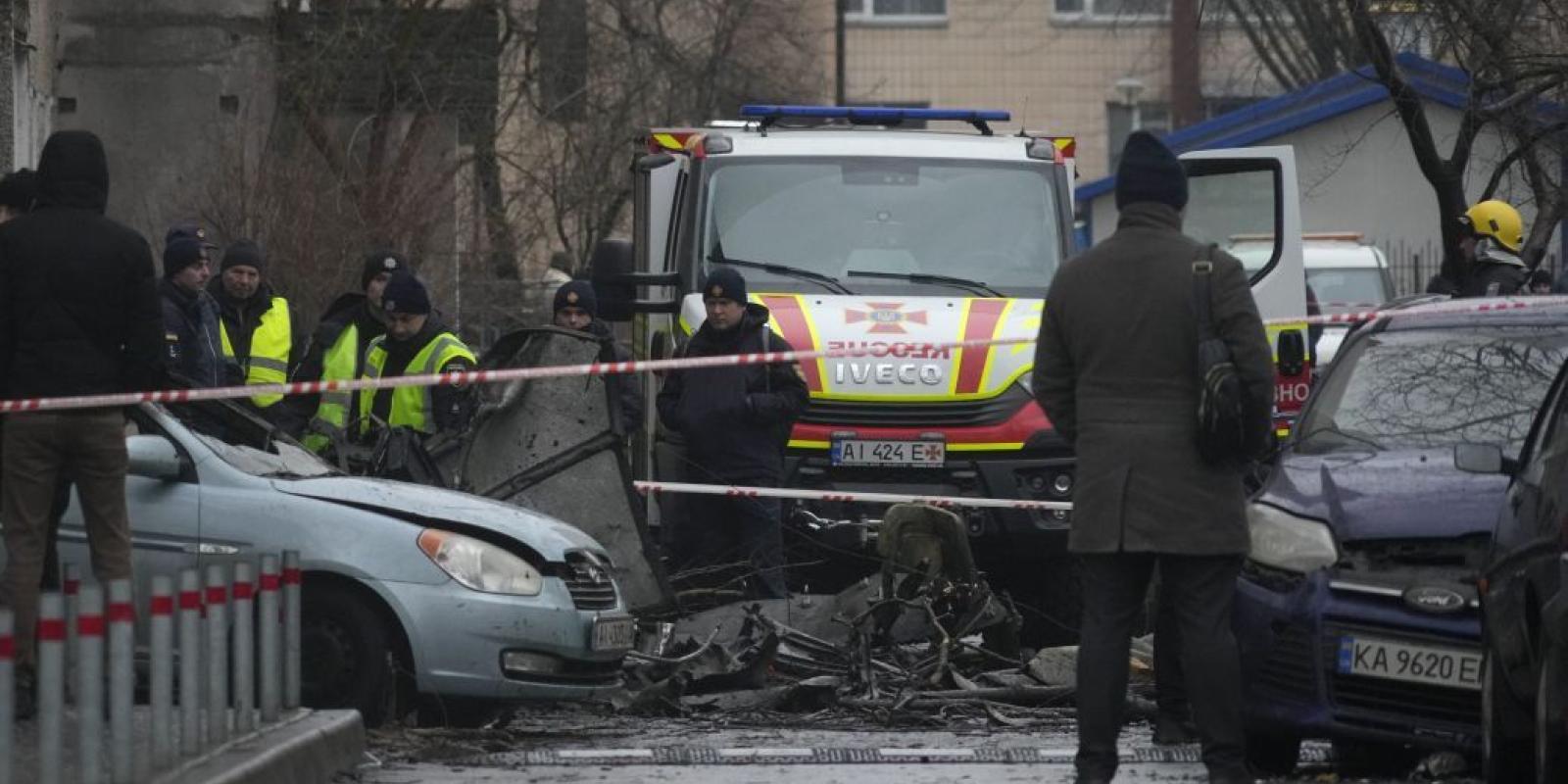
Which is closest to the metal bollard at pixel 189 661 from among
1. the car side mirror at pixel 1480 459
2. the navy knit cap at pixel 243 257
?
the car side mirror at pixel 1480 459

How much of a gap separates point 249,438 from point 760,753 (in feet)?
7.53

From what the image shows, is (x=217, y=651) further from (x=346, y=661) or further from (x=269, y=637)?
(x=346, y=661)

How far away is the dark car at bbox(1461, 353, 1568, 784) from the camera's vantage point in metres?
7.50

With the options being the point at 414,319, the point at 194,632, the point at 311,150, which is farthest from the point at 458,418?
the point at 311,150

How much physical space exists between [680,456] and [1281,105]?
2486cm

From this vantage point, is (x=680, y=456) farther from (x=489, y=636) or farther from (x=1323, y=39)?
(x=1323, y=39)

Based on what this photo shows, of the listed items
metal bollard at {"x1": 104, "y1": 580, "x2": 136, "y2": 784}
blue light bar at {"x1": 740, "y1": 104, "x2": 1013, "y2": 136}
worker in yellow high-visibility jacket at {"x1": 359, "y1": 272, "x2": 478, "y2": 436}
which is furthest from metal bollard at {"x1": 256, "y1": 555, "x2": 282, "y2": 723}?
blue light bar at {"x1": 740, "y1": 104, "x2": 1013, "y2": 136}

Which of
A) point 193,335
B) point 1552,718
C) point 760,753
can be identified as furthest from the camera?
point 193,335

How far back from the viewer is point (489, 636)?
33.1 ft

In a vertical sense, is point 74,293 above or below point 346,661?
above

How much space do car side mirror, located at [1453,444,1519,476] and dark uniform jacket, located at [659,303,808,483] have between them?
438 centimetres

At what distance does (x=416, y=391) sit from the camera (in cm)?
1270

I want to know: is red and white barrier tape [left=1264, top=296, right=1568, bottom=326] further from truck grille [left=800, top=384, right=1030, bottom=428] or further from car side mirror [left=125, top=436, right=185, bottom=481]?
car side mirror [left=125, top=436, right=185, bottom=481]

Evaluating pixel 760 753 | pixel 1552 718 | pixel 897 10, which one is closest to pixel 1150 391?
pixel 1552 718
